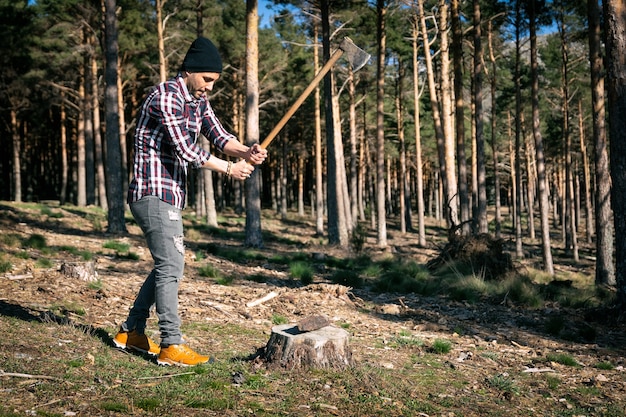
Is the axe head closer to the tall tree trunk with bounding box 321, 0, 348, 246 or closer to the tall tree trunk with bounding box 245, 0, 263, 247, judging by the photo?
the tall tree trunk with bounding box 245, 0, 263, 247

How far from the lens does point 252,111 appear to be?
15000 mm

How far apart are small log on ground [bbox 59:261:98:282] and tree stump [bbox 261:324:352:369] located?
3853 mm

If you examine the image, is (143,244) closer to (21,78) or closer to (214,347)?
(214,347)

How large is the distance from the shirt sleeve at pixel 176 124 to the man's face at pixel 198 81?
18cm

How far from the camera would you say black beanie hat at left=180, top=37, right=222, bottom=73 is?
4211 mm

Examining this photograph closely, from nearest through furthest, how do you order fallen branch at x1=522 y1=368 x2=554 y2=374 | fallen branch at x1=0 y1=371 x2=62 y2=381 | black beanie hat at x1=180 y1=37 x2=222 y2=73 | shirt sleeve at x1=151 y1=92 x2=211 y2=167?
fallen branch at x1=0 y1=371 x2=62 y2=381
shirt sleeve at x1=151 y1=92 x2=211 y2=167
black beanie hat at x1=180 y1=37 x2=222 y2=73
fallen branch at x1=522 y1=368 x2=554 y2=374

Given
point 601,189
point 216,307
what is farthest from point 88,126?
point 601,189

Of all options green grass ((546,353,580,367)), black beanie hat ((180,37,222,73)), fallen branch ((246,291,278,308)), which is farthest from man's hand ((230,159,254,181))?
green grass ((546,353,580,367))

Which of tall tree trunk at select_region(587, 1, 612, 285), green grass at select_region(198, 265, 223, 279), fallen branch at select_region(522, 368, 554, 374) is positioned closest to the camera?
fallen branch at select_region(522, 368, 554, 374)

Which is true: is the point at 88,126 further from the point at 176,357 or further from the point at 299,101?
the point at 176,357

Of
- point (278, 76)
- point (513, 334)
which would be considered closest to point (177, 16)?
point (278, 76)

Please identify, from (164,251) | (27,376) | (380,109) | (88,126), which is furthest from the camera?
(88,126)

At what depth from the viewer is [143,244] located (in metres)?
12.9

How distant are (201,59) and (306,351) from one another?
7.96ft
